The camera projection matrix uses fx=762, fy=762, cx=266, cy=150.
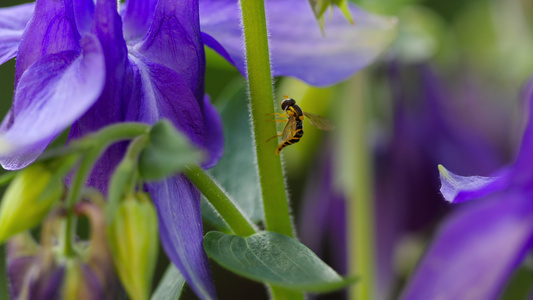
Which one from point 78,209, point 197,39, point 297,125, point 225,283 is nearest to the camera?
point 78,209

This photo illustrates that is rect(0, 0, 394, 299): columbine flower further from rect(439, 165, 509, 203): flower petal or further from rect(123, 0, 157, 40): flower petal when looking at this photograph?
rect(439, 165, 509, 203): flower petal

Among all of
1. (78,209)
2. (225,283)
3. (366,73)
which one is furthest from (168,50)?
(225,283)

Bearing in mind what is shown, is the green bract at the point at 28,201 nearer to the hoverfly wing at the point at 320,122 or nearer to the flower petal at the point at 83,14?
the flower petal at the point at 83,14

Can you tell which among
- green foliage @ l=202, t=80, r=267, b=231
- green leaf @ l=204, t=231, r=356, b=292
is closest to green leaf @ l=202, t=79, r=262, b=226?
green foliage @ l=202, t=80, r=267, b=231

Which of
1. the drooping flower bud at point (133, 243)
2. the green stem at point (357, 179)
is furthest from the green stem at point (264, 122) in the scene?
the green stem at point (357, 179)

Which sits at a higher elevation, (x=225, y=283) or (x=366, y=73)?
(x=366, y=73)

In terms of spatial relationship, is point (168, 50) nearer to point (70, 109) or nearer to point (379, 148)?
point (70, 109)

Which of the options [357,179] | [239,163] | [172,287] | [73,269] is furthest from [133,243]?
[357,179]
